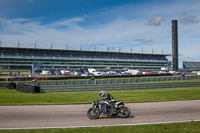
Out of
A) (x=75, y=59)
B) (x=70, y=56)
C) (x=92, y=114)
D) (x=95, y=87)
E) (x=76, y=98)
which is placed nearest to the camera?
(x=92, y=114)

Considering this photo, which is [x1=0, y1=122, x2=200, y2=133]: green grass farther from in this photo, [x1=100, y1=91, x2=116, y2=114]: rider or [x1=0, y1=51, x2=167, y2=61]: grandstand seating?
[x1=0, y1=51, x2=167, y2=61]: grandstand seating

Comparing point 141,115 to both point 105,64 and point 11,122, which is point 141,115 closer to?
point 11,122

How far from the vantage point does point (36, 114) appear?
11.4 m

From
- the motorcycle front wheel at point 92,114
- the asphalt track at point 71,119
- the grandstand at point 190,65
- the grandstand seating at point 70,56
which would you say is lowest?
the asphalt track at point 71,119

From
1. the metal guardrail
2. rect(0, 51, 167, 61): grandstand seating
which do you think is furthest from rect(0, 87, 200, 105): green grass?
rect(0, 51, 167, 61): grandstand seating

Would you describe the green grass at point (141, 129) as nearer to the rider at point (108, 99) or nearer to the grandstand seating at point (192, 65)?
the rider at point (108, 99)

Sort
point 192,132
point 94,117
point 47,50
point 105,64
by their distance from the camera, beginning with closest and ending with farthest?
point 192,132, point 94,117, point 47,50, point 105,64

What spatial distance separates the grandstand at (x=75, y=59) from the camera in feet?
344

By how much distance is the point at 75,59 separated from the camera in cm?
11944

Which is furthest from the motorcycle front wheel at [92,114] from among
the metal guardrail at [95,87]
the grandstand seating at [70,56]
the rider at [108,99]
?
the grandstand seating at [70,56]

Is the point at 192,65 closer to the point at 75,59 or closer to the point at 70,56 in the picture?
the point at 75,59

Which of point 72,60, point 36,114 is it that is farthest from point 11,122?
point 72,60

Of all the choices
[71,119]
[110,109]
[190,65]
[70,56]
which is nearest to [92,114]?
[110,109]

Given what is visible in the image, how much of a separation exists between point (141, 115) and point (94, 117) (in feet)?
8.30
